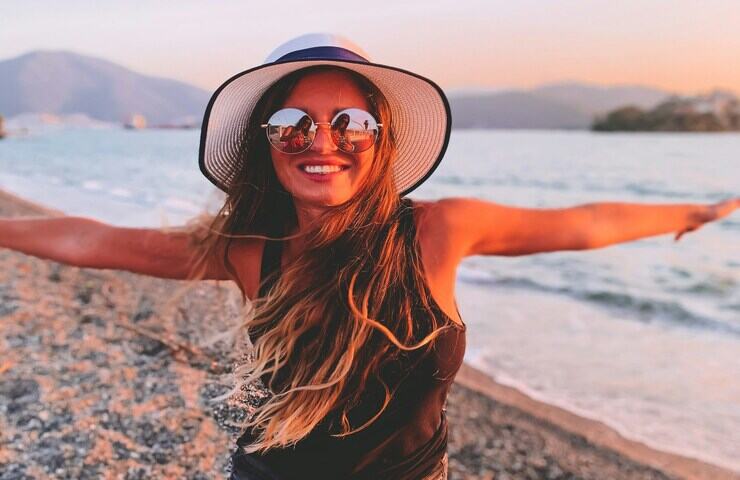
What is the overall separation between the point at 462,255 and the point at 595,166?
35.7 meters

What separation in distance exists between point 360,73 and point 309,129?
9.5 inches

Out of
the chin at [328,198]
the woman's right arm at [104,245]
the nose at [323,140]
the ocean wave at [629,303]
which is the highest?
the nose at [323,140]

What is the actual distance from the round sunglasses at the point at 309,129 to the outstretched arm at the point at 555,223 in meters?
0.37

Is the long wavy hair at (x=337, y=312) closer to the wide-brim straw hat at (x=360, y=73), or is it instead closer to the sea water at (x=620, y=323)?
the wide-brim straw hat at (x=360, y=73)

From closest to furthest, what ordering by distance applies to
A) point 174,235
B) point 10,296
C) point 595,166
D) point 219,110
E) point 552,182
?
point 219,110 → point 174,235 → point 10,296 → point 552,182 → point 595,166

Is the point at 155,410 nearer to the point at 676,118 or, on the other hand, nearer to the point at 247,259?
the point at 247,259

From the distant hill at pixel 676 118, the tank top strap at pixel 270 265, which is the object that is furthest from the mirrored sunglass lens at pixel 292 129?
the distant hill at pixel 676 118

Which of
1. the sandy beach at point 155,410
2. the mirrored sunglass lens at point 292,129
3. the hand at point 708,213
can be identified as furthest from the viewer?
the sandy beach at point 155,410

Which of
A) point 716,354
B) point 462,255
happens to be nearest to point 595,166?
point 716,354

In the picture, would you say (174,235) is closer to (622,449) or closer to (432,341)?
(432,341)

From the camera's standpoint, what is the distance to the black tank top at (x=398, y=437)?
2.02 meters

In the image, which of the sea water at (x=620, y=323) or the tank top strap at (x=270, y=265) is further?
the sea water at (x=620, y=323)

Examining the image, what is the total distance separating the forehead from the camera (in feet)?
6.75

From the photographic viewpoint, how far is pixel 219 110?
2.17 m
